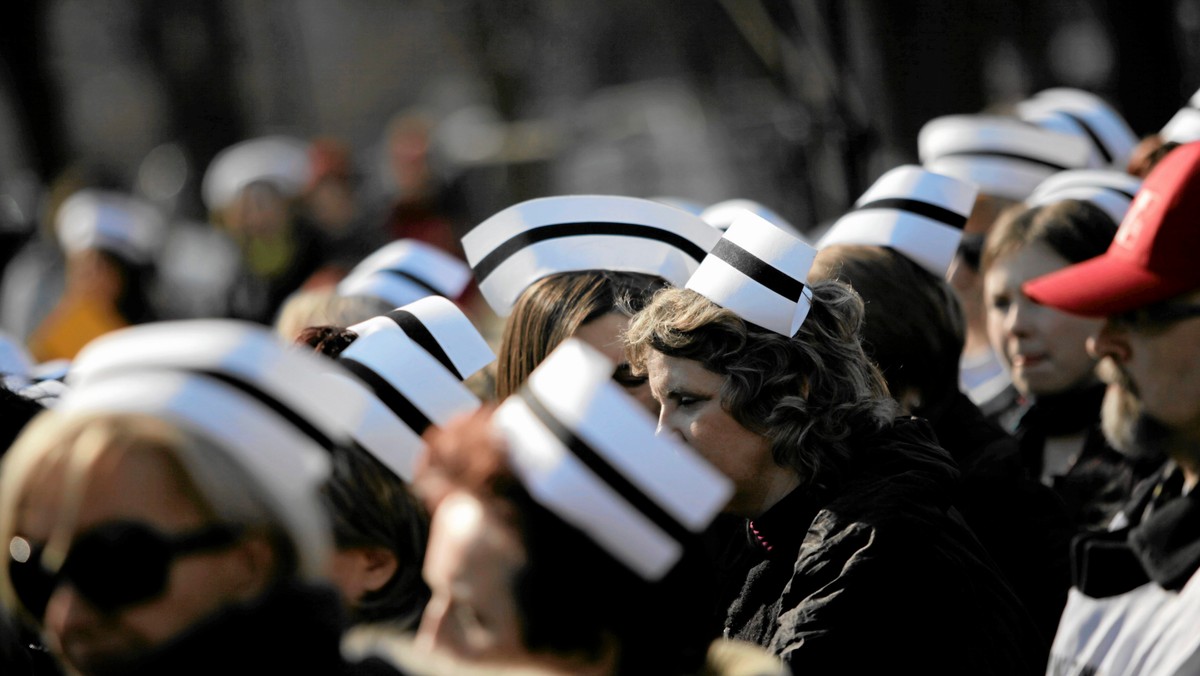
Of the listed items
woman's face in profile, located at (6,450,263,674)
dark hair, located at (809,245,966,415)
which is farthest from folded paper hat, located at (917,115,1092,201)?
woman's face in profile, located at (6,450,263,674)

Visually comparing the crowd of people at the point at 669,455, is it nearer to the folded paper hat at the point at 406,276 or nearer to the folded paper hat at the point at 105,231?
the folded paper hat at the point at 406,276

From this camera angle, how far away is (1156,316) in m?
2.58

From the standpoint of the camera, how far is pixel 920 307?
11.7ft

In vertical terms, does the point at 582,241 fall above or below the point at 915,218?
above

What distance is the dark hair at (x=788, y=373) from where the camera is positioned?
287 centimetres

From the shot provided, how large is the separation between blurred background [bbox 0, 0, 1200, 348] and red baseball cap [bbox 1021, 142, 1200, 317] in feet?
12.5

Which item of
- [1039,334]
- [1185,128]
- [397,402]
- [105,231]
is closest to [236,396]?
[397,402]

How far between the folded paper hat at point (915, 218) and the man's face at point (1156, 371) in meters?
1.14

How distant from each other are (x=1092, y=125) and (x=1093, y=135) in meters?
0.06

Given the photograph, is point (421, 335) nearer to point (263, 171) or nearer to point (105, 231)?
point (105, 231)

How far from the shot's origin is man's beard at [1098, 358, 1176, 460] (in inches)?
102

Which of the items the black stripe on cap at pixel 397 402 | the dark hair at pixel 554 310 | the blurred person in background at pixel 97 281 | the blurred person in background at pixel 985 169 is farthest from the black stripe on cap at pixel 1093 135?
the blurred person in background at pixel 97 281

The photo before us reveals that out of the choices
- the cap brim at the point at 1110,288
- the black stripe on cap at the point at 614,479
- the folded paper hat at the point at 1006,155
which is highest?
the black stripe on cap at the point at 614,479

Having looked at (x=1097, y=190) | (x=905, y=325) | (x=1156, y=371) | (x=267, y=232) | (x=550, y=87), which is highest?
(x=1156, y=371)
